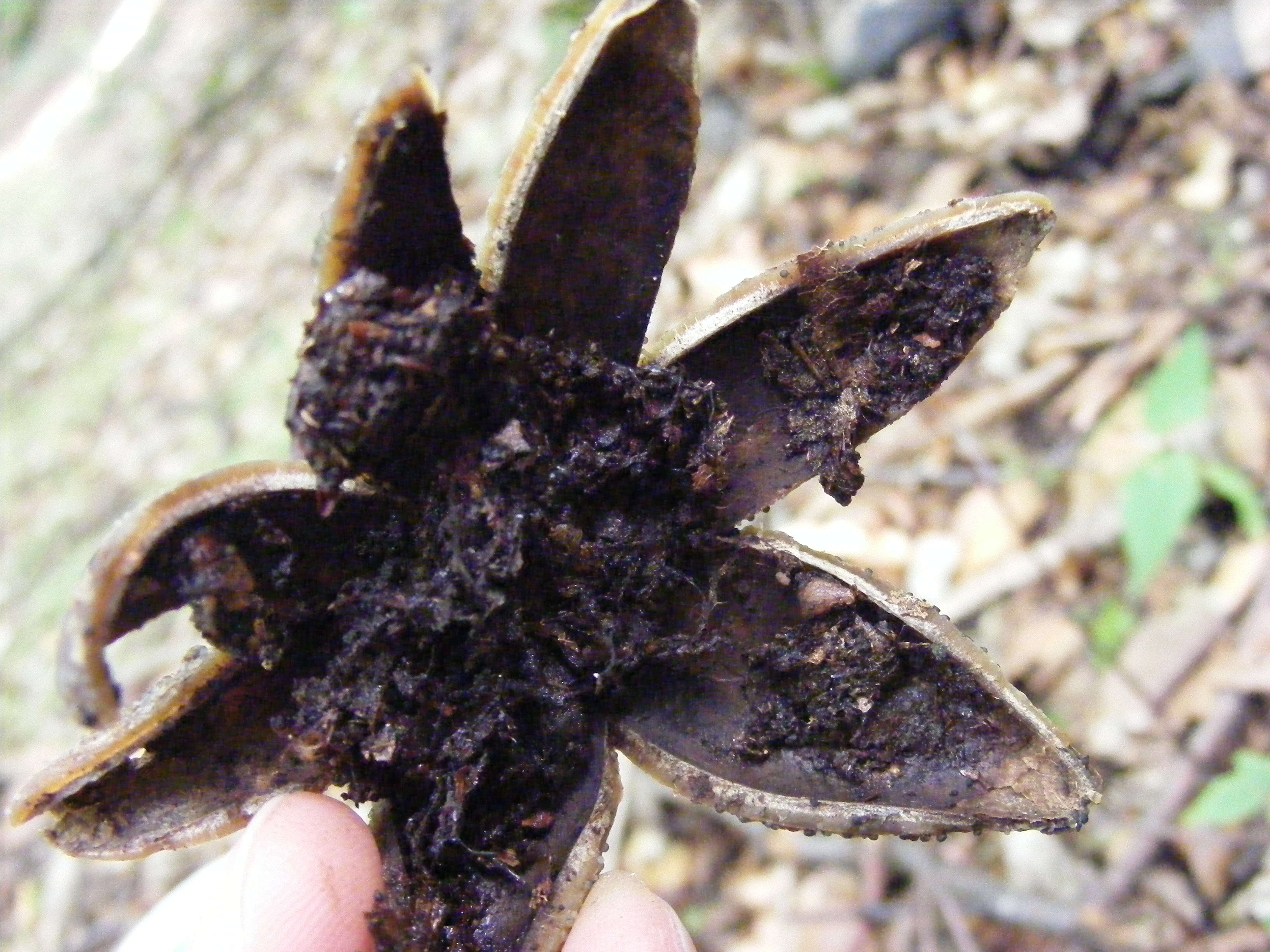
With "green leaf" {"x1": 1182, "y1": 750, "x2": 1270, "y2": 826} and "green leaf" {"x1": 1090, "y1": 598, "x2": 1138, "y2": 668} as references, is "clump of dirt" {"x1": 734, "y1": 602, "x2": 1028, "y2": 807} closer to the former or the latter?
"green leaf" {"x1": 1182, "y1": 750, "x2": 1270, "y2": 826}

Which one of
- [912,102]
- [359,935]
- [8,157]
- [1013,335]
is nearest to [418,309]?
[359,935]

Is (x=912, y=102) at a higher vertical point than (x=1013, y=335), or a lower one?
higher

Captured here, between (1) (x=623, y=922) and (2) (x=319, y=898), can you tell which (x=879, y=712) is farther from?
(2) (x=319, y=898)

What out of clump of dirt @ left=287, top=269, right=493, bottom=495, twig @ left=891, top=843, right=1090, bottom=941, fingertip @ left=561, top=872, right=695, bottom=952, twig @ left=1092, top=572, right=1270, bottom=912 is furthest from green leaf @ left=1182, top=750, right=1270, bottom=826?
clump of dirt @ left=287, top=269, right=493, bottom=495

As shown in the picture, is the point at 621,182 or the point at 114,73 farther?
the point at 114,73

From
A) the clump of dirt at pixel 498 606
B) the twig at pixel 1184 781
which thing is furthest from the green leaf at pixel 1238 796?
the clump of dirt at pixel 498 606

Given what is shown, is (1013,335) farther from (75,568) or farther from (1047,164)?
(75,568)
